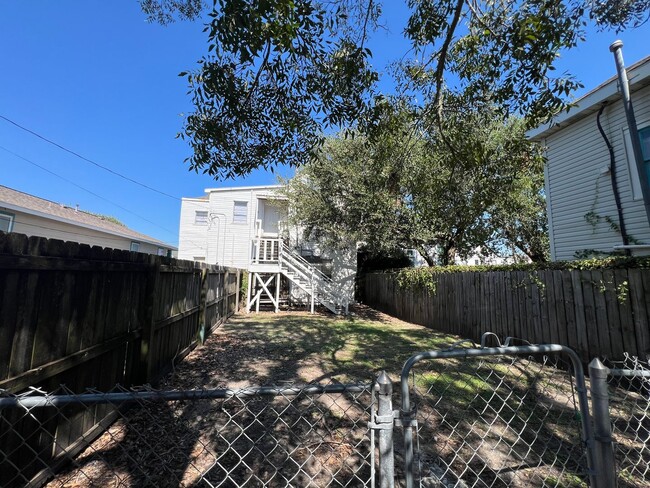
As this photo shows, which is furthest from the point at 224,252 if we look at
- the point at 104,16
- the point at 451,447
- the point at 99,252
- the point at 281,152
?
the point at 451,447

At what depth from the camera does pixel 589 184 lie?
284 inches

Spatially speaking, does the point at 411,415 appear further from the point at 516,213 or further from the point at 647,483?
the point at 516,213

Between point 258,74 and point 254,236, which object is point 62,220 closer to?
point 254,236

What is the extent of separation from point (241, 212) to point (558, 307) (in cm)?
1598

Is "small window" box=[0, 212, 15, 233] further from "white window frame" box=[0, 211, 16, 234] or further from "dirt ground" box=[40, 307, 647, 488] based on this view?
"dirt ground" box=[40, 307, 647, 488]

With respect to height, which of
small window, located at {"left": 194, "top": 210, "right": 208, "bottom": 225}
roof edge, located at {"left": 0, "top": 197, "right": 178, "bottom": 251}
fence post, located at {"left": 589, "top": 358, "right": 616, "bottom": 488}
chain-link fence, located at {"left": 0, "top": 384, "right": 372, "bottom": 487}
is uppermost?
small window, located at {"left": 194, "top": 210, "right": 208, "bottom": 225}

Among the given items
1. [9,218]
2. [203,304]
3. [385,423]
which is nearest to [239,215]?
[9,218]

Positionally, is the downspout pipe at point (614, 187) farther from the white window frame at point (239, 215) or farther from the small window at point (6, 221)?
the small window at point (6, 221)

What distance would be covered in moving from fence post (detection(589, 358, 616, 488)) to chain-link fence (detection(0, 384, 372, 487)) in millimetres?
1080

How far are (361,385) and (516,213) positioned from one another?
1431 cm

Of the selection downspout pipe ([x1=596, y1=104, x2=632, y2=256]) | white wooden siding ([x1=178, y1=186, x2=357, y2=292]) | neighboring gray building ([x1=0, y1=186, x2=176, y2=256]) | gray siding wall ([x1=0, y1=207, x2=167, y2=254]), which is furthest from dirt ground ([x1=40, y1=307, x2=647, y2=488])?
white wooden siding ([x1=178, y1=186, x2=357, y2=292])

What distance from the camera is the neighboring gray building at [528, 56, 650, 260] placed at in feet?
20.1

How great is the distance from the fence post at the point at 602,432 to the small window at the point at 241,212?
17837mm

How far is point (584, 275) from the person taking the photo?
4.87 metres
